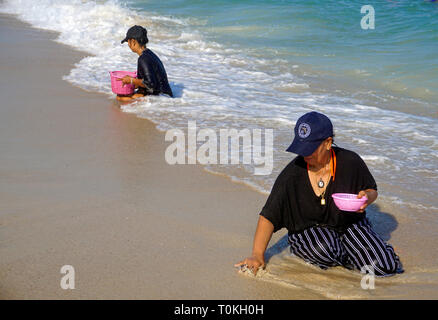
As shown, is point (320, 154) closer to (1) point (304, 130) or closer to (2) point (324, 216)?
(1) point (304, 130)

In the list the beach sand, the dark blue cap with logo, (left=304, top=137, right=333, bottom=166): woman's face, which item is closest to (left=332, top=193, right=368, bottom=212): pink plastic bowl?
(left=304, top=137, right=333, bottom=166): woman's face

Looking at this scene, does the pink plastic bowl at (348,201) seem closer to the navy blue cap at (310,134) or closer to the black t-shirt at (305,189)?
the black t-shirt at (305,189)

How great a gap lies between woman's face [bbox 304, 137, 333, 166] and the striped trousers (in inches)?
16.5

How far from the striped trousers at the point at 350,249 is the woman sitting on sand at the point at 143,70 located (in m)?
4.03

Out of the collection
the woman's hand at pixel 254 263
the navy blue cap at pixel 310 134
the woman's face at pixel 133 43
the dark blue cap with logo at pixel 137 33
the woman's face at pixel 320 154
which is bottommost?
the woman's hand at pixel 254 263

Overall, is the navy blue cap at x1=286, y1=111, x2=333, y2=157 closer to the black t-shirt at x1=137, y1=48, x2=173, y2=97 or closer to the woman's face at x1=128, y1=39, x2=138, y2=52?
the black t-shirt at x1=137, y1=48, x2=173, y2=97

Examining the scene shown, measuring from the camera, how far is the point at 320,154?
3072mm

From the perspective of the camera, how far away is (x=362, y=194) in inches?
119

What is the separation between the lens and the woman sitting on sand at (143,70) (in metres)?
6.79

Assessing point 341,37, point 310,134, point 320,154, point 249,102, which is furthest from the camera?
point 341,37

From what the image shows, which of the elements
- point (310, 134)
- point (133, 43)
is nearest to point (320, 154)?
point (310, 134)

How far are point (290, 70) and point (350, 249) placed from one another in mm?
7136

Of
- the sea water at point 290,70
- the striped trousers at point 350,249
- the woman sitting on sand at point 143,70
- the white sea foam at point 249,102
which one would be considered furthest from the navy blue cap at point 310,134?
the woman sitting on sand at point 143,70

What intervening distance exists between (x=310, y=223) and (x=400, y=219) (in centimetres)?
109
